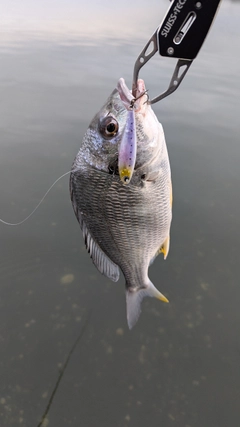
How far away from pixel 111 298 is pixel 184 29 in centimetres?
186

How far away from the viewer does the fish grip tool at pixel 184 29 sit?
105cm

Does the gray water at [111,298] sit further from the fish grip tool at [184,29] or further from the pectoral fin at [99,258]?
the fish grip tool at [184,29]

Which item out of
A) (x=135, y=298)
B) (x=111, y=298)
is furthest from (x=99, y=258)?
(x=111, y=298)

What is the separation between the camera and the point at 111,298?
238 centimetres

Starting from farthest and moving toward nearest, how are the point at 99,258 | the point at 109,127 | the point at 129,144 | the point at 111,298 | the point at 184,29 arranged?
the point at 111,298 → the point at 99,258 → the point at 109,127 → the point at 129,144 → the point at 184,29

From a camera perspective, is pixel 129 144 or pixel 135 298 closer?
pixel 129 144

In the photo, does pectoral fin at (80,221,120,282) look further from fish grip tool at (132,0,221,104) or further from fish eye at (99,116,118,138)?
fish grip tool at (132,0,221,104)

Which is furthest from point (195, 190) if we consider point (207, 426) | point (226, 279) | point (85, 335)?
point (207, 426)

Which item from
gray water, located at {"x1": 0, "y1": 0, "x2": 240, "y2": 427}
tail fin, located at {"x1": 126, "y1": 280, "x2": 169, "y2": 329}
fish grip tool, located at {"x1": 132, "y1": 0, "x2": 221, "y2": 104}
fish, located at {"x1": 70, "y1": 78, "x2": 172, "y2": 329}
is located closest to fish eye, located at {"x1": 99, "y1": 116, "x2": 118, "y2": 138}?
fish, located at {"x1": 70, "y1": 78, "x2": 172, "y2": 329}

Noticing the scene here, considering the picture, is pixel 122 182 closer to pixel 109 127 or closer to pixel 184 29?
pixel 109 127

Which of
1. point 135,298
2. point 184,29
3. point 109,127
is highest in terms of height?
point 184,29

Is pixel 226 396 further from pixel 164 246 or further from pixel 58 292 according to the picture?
pixel 58 292

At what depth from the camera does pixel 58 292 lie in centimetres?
244

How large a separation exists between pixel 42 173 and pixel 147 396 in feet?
8.09
